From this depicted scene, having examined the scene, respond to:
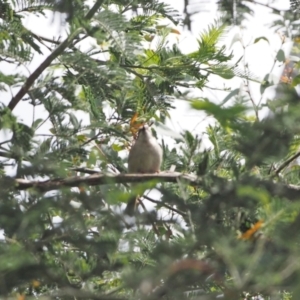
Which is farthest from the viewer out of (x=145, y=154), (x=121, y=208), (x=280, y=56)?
(x=145, y=154)

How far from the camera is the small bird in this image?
4949 millimetres

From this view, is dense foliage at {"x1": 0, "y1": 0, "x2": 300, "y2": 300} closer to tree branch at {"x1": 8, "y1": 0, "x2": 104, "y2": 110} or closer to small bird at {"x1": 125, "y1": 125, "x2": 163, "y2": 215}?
tree branch at {"x1": 8, "y1": 0, "x2": 104, "y2": 110}

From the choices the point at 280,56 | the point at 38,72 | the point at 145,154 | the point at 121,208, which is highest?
the point at 280,56

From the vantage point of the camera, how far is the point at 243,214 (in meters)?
2.36

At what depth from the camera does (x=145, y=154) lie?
501 centimetres

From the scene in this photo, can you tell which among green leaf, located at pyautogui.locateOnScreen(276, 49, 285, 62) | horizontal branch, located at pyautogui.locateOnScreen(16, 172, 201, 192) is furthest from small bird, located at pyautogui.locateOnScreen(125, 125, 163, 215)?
horizontal branch, located at pyautogui.locateOnScreen(16, 172, 201, 192)

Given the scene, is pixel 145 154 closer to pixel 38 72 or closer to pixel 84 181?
pixel 38 72

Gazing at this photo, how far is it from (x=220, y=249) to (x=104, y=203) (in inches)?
23.6

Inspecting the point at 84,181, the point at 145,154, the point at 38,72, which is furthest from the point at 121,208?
the point at 145,154

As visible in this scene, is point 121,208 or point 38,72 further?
point 38,72

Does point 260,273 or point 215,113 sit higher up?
point 215,113

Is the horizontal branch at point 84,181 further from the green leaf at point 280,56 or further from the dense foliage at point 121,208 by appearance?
the green leaf at point 280,56

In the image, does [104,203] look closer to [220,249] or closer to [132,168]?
[220,249]

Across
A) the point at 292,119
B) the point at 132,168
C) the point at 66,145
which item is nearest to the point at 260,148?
the point at 292,119
